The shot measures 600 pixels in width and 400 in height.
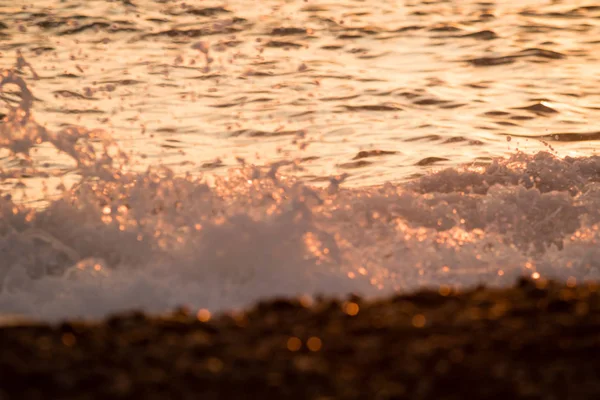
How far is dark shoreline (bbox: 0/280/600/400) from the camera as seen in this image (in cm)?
423

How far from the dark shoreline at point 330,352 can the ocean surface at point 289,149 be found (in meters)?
1.33

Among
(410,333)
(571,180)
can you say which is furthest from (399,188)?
(410,333)

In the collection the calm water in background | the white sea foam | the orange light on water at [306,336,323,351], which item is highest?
the orange light on water at [306,336,323,351]

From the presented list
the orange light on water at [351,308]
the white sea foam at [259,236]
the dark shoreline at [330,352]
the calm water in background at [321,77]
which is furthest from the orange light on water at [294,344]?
the calm water in background at [321,77]

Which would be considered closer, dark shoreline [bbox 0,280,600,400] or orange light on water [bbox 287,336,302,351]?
dark shoreline [bbox 0,280,600,400]

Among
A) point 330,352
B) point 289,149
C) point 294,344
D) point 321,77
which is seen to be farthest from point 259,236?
point 321,77

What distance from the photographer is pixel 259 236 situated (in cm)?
736

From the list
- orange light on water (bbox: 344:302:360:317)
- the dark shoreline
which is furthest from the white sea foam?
the dark shoreline

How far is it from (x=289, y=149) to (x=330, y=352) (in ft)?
20.7

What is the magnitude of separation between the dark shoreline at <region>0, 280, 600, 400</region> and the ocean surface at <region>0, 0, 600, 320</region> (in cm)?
133

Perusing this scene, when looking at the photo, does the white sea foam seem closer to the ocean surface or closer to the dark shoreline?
the ocean surface

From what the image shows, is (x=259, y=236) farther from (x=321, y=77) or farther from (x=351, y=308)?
(x=321, y=77)

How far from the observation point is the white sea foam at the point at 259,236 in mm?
A: 6742

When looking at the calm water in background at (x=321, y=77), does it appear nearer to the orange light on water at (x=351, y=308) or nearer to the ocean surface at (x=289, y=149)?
the ocean surface at (x=289, y=149)
